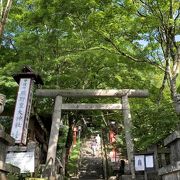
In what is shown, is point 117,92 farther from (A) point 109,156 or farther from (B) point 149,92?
(A) point 109,156

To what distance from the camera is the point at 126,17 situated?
10.7 m

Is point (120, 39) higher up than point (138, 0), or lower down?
lower down

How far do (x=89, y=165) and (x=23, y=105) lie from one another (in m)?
14.4

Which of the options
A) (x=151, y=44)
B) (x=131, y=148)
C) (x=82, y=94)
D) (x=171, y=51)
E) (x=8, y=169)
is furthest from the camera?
(x=82, y=94)

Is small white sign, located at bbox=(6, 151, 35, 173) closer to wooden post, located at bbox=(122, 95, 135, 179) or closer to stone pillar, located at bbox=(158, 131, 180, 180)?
wooden post, located at bbox=(122, 95, 135, 179)

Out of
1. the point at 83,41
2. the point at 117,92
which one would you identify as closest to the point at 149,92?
the point at 117,92

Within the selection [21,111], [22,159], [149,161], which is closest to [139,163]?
[149,161]

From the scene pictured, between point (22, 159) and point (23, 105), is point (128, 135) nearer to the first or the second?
point (23, 105)

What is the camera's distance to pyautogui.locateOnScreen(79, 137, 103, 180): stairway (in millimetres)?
20891

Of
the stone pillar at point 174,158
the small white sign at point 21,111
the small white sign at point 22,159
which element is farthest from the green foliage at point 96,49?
the small white sign at point 22,159

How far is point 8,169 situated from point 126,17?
25.1 feet

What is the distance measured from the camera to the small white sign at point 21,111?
35.2 ft

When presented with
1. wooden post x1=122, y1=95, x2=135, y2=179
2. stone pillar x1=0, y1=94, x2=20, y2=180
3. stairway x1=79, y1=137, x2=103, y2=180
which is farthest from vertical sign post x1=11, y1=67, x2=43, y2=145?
stairway x1=79, y1=137, x2=103, y2=180

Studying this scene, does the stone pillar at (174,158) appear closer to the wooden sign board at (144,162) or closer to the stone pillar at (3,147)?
the stone pillar at (3,147)
